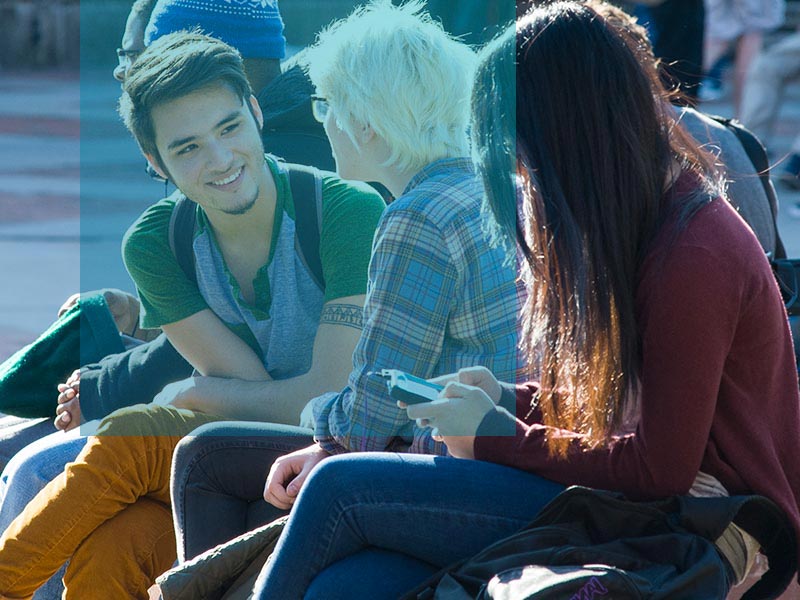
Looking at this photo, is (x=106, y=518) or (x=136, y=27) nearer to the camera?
(x=136, y=27)

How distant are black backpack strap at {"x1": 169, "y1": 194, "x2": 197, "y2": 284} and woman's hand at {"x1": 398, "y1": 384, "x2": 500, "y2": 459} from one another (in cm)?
63

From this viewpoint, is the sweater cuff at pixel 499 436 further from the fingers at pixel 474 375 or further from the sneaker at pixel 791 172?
the sneaker at pixel 791 172

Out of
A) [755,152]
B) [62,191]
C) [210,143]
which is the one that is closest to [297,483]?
[210,143]

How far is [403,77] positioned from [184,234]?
52 cm

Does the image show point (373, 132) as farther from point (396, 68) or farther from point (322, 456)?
point (322, 456)

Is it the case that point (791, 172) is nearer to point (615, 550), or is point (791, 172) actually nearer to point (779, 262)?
point (779, 262)

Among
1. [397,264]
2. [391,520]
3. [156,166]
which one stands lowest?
[391,520]

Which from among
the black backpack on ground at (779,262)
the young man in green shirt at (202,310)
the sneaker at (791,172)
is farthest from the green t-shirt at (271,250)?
the sneaker at (791,172)

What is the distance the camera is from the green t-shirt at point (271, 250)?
8.34ft

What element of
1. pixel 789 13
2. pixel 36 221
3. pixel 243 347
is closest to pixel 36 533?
pixel 243 347

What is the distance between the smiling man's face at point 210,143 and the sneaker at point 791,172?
5.98m

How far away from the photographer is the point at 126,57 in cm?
254

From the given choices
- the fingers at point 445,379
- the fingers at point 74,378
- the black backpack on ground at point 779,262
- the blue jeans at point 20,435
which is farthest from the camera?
the blue jeans at point 20,435

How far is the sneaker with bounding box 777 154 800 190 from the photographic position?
819 centimetres
